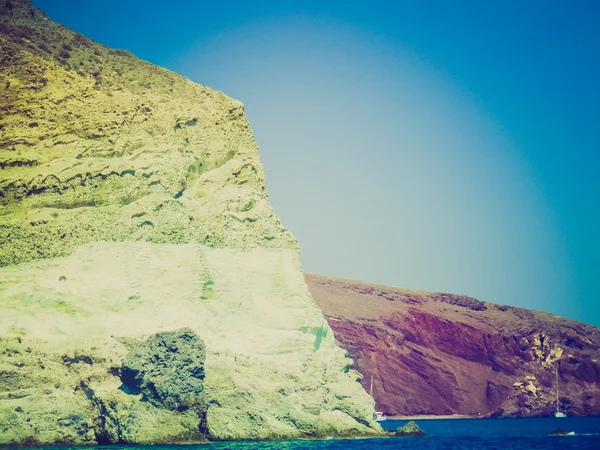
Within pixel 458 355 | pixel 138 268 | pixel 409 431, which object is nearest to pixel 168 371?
pixel 138 268

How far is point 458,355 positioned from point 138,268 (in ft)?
228

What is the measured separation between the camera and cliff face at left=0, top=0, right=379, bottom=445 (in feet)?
93.8

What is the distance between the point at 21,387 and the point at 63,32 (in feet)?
61.2

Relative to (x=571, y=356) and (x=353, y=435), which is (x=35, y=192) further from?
(x=571, y=356)

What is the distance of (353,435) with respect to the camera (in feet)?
114

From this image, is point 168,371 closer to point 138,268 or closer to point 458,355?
point 138,268

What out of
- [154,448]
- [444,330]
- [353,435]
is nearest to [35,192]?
[154,448]

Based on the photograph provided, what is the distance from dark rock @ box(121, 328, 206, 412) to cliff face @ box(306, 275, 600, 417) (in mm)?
58537

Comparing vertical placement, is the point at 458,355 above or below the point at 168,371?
above

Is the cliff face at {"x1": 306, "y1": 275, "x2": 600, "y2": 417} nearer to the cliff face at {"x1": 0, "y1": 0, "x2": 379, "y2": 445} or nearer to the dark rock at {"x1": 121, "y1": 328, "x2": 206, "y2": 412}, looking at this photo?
the cliff face at {"x1": 0, "y1": 0, "x2": 379, "y2": 445}

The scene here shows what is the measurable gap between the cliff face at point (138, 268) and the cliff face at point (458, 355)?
53006mm

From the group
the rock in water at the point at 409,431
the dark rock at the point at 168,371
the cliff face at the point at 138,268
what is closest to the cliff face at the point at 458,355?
the rock in water at the point at 409,431

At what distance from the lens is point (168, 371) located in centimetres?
2881

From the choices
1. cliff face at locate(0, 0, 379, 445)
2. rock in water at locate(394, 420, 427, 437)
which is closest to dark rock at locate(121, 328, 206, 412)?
cliff face at locate(0, 0, 379, 445)
